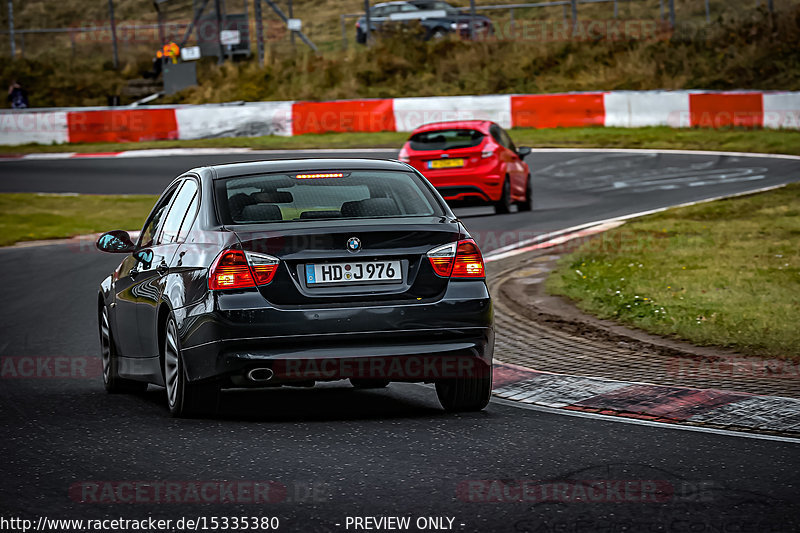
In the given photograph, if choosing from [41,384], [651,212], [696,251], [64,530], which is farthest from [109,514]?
[651,212]

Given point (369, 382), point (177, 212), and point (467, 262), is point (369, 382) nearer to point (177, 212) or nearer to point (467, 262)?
point (467, 262)

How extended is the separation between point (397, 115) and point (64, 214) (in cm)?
1311

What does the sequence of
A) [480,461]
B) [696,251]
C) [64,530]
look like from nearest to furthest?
[64,530], [480,461], [696,251]

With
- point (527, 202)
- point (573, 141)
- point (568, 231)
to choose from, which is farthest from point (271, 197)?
point (573, 141)

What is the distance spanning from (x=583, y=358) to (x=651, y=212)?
995 centimetres

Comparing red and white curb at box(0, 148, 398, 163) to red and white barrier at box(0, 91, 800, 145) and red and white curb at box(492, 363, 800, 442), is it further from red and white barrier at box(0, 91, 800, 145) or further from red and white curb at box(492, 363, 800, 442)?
red and white curb at box(492, 363, 800, 442)

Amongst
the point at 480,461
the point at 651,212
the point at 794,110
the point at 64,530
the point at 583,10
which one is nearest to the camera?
the point at 64,530

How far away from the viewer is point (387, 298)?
7.13 meters

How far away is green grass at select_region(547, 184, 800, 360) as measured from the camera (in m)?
10.1

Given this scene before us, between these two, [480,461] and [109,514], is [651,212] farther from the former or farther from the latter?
[109,514]

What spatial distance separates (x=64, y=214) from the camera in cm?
2256

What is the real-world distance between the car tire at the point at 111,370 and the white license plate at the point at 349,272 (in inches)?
83.6

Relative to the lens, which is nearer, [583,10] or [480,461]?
[480,461]

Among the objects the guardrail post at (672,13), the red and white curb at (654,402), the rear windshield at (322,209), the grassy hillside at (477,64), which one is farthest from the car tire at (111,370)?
the guardrail post at (672,13)
